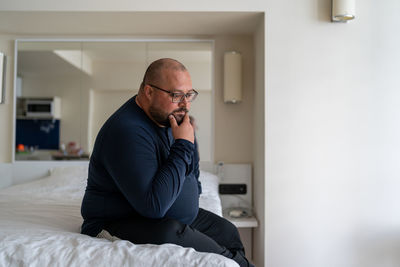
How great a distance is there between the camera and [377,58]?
2.45 meters

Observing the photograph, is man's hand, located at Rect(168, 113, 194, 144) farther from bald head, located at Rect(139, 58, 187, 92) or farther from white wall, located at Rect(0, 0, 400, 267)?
white wall, located at Rect(0, 0, 400, 267)

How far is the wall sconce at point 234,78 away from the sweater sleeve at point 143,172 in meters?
1.71

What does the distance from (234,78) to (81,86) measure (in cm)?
144

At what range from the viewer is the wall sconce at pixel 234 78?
2.94 m

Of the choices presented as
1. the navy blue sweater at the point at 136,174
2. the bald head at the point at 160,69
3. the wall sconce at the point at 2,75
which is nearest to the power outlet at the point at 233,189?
the navy blue sweater at the point at 136,174

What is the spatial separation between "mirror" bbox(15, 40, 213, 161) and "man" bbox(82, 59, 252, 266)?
65.8 inches

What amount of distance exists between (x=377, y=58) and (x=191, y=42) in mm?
1564

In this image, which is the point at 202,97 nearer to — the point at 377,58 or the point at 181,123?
the point at 377,58

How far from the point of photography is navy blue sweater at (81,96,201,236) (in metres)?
1.22

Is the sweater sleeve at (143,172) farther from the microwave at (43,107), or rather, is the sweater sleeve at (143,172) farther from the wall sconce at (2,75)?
the wall sconce at (2,75)

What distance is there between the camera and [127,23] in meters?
2.75

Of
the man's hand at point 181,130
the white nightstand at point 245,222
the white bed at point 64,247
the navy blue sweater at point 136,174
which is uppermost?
the man's hand at point 181,130

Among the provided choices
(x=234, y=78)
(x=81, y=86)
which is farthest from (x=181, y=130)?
(x=81, y=86)

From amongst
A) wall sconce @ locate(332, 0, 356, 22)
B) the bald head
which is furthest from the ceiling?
the bald head
